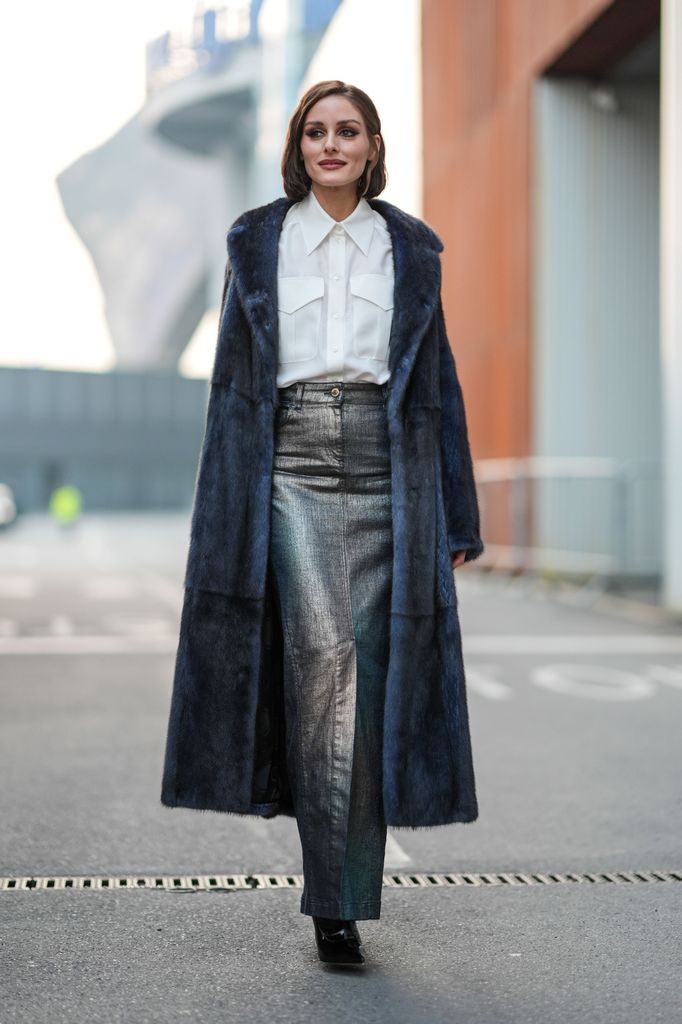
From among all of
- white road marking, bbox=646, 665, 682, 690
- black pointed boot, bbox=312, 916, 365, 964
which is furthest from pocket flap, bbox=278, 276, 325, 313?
white road marking, bbox=646, 665, 682, 690

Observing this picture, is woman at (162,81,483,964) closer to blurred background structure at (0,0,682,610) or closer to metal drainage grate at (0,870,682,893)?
metal drainage grate at (0,870,682,893)

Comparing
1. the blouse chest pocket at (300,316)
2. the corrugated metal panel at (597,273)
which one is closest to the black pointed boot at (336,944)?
the blouse chest pocket at (300,316)

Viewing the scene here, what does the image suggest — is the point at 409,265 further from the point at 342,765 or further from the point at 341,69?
the point at 341,69

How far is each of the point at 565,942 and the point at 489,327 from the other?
47.3 ft

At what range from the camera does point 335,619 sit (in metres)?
3.08

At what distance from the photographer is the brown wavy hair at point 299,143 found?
3.18m

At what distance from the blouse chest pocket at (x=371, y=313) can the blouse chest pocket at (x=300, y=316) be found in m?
0.08

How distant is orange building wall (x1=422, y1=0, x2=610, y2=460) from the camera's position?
52.4ft

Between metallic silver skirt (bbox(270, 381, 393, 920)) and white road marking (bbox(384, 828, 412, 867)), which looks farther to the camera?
white road marking (bbox(384, 828, 412, 867))

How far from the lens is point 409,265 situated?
126 inches

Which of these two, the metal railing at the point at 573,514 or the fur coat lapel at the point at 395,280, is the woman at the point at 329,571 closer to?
the fur coat lapel at the point at 395,280

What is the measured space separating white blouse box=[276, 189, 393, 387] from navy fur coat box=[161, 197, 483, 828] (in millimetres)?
39

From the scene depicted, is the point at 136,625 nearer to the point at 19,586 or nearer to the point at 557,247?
the point at 19,586

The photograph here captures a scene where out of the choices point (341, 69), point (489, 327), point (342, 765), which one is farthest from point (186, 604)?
point (341, 69)
